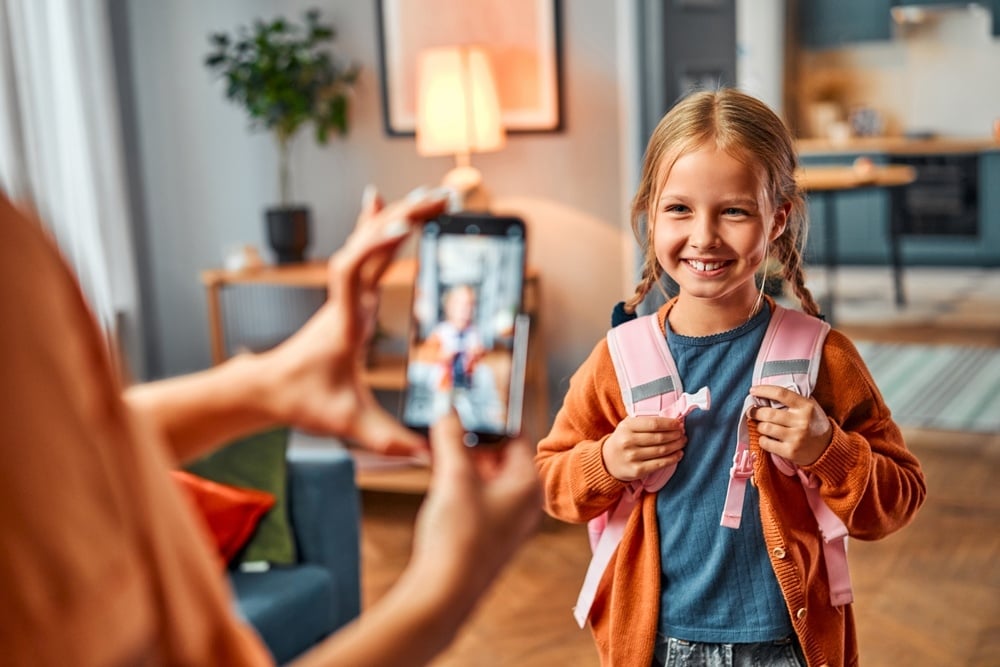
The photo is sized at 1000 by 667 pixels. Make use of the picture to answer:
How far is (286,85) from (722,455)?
9.11 ft

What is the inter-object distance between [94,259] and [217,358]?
0.54 meters

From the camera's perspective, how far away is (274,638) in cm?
225

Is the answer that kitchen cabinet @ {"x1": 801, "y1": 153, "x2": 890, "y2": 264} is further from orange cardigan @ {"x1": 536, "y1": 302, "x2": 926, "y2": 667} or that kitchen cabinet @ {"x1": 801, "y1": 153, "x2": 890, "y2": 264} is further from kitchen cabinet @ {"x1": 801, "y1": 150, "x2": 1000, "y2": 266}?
orange cardigan @ {"x1": 536, "y1": 302, "x2": 926, "y2": 667}

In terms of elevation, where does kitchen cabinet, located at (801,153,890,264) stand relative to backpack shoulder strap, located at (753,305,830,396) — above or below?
below

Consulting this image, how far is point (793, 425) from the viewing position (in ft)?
3.49

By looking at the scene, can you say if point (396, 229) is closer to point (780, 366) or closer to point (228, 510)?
point (780, 366)

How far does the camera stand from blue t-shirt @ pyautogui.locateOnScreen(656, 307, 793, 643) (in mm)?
1155

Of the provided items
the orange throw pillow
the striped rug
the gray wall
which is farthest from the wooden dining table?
the orange throw pillow

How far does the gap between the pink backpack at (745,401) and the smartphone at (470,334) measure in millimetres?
395

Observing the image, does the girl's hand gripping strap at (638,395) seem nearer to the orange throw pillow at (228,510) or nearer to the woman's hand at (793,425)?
the woman's hand at (793,425)

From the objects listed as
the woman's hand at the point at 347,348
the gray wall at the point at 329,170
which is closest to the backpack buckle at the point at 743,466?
the woman's hand at the point at 347,348

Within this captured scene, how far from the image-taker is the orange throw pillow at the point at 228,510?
2.32 metres

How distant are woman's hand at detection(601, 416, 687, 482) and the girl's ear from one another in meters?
0.22

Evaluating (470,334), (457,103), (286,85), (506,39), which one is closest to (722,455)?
(470,334)
